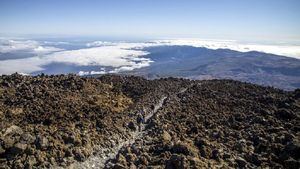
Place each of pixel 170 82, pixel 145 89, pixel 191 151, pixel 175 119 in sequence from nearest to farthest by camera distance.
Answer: pixel 191 151 < pixel 175 119 < pixel 145 89 < pixel 170 82

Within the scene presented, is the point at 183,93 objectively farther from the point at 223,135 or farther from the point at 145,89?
the point at 223,135

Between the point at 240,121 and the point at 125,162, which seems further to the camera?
the point at 240,121

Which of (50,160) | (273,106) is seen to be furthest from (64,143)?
(273,106)

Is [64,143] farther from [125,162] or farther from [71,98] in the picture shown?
[71,98]

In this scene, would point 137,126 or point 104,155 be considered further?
point 137,126

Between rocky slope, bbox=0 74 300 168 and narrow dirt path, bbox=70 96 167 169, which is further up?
rocky slope, bbox=0 74 300 168

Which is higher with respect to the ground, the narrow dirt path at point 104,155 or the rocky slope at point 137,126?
the rocky slope at point 137,126

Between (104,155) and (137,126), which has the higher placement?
(137,126)

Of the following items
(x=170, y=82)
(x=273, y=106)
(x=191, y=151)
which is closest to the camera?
(x=191, y=151)
